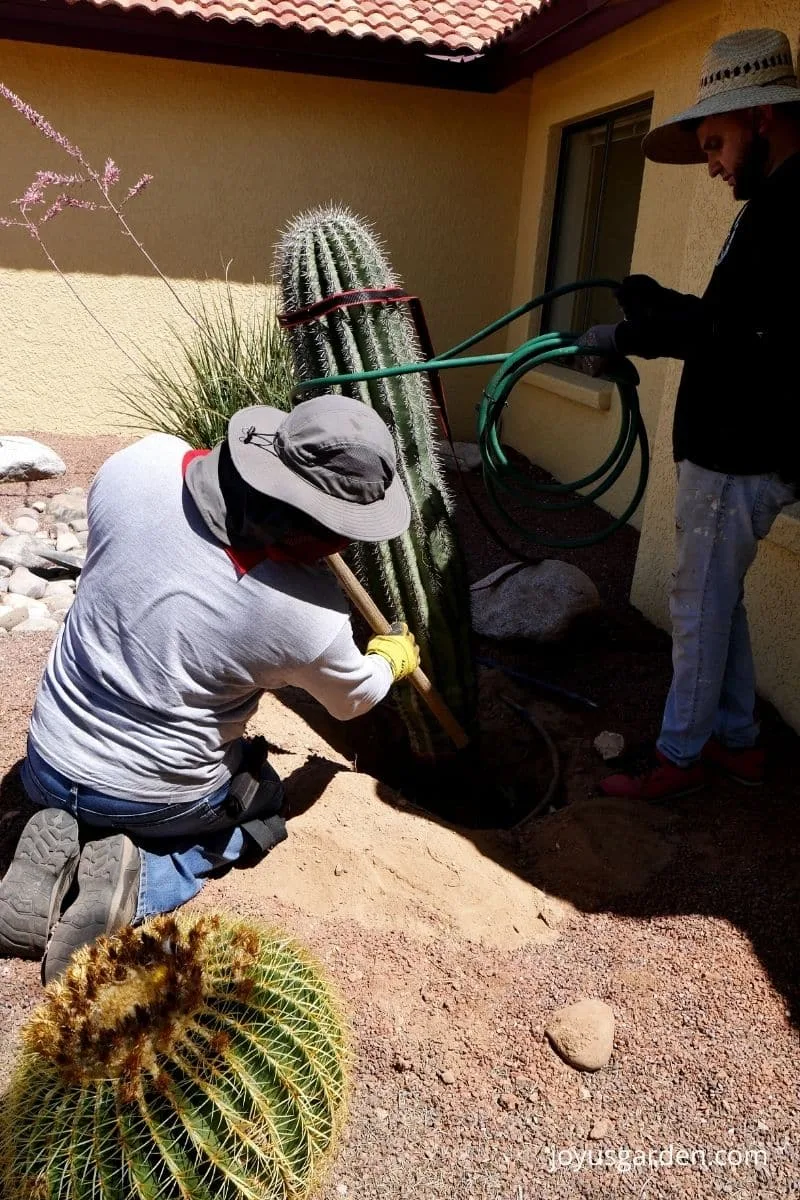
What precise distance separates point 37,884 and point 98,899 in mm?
155

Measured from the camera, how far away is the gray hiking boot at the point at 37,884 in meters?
2.12

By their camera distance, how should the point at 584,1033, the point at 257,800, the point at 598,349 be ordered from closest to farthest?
the point at 584,1033, the point at 257,800, the point at 598,349

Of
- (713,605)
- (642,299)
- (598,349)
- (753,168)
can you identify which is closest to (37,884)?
(713,605)

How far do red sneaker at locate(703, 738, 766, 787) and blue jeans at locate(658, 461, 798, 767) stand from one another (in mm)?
27

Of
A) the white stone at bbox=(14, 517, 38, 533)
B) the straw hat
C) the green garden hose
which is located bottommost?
the white stone at bbox=(14, 517, 38, 533)

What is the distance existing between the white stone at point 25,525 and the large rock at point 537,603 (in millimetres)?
2948

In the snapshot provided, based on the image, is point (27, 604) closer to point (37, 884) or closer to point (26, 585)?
point (26, 585)

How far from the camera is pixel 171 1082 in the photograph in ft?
4.72

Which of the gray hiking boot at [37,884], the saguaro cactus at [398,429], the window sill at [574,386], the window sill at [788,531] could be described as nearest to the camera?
the gray hiking boot at [37,884]

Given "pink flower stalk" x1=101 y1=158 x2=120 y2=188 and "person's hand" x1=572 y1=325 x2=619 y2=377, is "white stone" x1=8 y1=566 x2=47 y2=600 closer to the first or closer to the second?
"pink flower stalk" x1=101 y1=158 x2=120 y2=188

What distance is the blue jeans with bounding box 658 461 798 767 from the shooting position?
8.40ft

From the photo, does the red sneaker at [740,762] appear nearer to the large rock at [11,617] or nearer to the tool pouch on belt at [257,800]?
the tool pouch on belt at [257,800]

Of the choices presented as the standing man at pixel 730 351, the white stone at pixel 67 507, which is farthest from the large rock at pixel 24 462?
the standing man at pixel 730 351

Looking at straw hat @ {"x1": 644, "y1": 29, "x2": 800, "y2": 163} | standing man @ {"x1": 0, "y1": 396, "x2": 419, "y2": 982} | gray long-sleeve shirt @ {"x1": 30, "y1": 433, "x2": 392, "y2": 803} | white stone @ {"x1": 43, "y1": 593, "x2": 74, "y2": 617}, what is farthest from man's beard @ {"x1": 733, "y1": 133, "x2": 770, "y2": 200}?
white stone @ {"x1": 43, "y1": 593, "x2": 74, "y2": 617}
